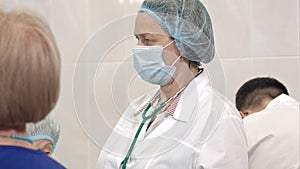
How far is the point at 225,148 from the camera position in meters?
1.59

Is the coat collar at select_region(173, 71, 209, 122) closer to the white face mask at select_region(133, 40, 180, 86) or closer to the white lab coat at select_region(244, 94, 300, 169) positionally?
the white face mask at select_region(133, 40, 180, 86)

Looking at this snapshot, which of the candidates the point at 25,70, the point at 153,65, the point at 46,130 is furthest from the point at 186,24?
the point at 25,70

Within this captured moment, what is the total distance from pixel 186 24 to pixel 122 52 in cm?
32

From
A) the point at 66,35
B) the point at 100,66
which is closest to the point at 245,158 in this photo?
the point at 100,66

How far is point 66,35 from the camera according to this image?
8.14 feet

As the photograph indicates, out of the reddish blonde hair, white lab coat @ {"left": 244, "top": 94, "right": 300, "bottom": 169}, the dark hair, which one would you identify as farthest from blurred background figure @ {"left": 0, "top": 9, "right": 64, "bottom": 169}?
the dark hair

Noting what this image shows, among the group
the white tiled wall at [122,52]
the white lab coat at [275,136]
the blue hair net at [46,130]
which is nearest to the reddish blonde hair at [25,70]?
the blue hair net at [46,130]

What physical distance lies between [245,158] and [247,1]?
86 cm

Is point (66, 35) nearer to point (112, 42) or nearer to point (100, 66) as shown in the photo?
point (100, 66)

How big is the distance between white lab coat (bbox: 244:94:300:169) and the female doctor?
315mm

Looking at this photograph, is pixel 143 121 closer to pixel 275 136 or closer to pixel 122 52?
pixel 122 52

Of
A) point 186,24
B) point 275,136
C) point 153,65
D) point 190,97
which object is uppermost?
point 186,24

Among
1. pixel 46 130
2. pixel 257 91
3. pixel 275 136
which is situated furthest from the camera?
pixel 257 91

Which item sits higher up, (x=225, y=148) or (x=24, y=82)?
(x=24, y=82)
